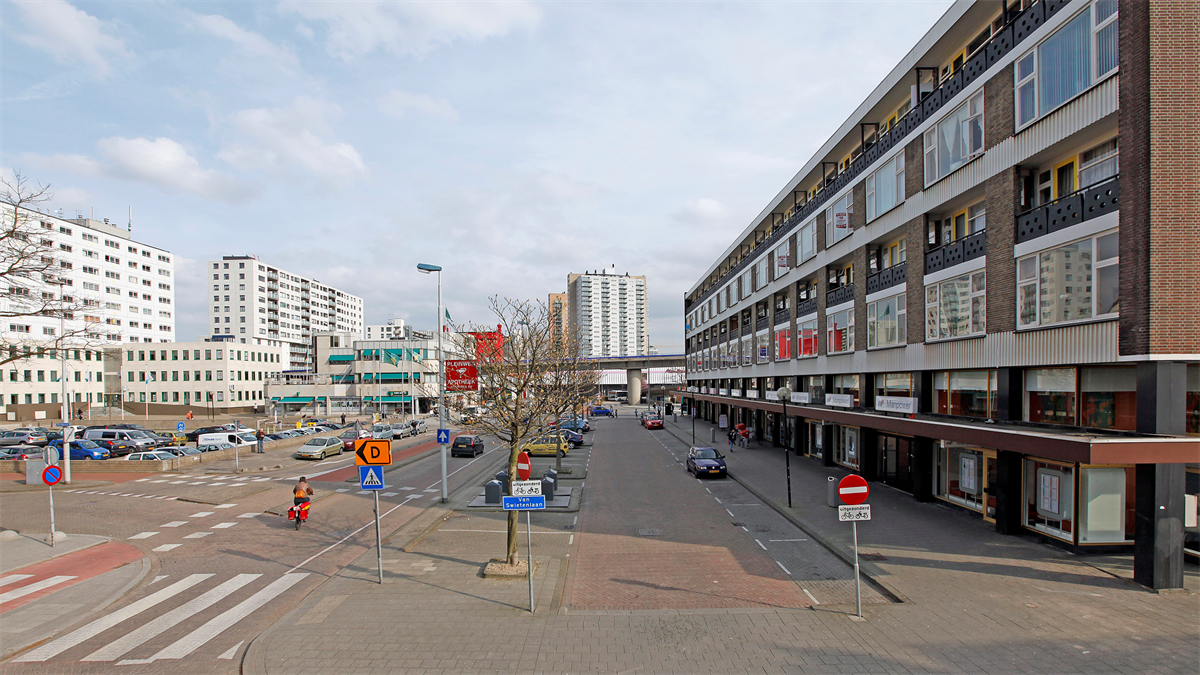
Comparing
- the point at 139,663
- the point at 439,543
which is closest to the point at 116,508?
the point at 439,543

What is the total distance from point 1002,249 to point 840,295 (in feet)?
38.2

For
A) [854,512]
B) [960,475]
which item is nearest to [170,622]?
[854,512]

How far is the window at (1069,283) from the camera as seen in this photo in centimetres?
1293

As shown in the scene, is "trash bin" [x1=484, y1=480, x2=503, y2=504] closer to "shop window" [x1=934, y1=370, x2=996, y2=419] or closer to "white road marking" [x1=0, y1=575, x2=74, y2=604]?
"white road marking" [x1=0, y1=575, x2=74, y2=604]

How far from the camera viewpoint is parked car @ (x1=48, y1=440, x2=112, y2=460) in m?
35.1

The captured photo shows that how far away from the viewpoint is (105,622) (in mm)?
10789

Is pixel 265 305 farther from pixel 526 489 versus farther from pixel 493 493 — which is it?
pixel 526 489

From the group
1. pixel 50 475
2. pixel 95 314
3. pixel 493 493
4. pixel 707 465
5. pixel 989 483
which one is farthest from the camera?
pixel 95 314

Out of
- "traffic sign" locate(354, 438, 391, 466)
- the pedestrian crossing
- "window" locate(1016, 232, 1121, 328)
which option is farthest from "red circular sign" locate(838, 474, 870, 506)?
the pedestrian crossing

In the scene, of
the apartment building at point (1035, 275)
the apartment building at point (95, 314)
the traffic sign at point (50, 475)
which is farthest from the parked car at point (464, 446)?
the apartment building at point (95, 314)

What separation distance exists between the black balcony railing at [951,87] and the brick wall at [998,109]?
1.79 feet

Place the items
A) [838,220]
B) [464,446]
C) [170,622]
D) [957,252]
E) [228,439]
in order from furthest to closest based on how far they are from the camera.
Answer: [228,439] < [464,446] < [838,220] < [957,252] < [170,622]

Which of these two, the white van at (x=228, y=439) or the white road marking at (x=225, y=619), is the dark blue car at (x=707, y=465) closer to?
the white road marking at (x=225, y=619)

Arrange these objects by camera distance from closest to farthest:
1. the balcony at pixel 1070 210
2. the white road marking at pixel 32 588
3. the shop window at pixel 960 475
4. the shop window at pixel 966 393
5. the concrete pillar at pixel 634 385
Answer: the white road marking at pixel 32 588 < the balcony at pixel 1070 210 < the shop window at pixel 966 393 < the shop window at pixel 960 475 < the concrete pillar at pixel 634 385
